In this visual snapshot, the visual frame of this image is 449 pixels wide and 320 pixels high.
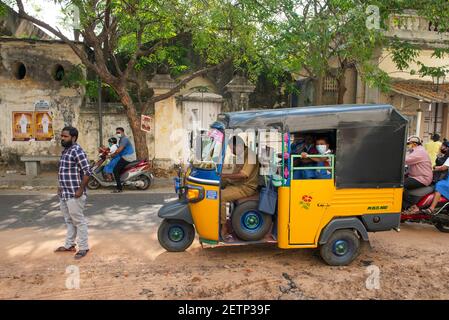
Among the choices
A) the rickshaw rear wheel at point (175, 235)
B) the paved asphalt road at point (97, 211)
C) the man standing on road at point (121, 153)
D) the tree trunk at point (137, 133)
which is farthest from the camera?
the tree trunk at point (137, 133)

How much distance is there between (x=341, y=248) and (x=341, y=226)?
318 millimetres

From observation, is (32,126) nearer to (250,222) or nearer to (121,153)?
(121,153)

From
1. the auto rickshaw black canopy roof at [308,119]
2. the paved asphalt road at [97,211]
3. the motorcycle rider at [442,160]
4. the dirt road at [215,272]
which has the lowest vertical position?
the dirt road at [215,272]

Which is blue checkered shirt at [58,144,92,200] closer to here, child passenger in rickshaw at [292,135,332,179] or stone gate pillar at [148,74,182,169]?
child passenger in rickshaw at [292,135,332,179]

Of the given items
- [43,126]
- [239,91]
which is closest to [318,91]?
[239,91]

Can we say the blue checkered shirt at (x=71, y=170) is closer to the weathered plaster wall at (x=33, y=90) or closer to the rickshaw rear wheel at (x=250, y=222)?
the rickshaw rear wheel at (x=250, y=222)

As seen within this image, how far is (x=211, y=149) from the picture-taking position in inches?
212

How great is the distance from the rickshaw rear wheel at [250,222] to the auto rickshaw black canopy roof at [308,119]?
41.0 inches

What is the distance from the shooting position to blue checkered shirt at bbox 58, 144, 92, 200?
5.41m

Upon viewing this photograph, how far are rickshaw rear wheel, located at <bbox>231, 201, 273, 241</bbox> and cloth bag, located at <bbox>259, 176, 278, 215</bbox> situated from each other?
0.14 m

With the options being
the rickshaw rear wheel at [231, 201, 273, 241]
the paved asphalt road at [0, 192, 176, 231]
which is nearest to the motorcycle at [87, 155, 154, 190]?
the paved asphalt road at [0, 192, 176, 231]

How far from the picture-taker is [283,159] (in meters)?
5.17

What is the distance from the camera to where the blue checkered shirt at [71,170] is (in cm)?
541

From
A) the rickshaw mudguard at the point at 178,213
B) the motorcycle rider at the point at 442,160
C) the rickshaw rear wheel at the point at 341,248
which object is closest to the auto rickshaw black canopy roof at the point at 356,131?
the rickshaw rear wheel at the point at 341,248
